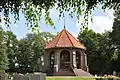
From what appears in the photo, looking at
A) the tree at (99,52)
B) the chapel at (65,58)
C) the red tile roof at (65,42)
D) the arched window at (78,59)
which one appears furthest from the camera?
the tree at (99,52)

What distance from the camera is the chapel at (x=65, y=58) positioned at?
3931cm

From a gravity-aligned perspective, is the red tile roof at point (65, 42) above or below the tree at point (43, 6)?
above

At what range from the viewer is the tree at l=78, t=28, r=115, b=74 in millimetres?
58500

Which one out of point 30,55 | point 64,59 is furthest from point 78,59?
point 30,55

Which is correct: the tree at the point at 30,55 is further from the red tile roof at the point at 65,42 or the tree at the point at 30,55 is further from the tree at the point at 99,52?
the red tile roof at the point at 65,42

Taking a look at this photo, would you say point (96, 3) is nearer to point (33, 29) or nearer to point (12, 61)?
point (33, 29)

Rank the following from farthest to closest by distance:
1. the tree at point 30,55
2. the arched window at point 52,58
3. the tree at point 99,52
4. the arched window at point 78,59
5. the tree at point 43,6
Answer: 1. the tree at point 30,55
2. the tree at point 99,52
3. the arched window at point 78,59
4. the arched window at point 52,58
5. the tree at point 43,6

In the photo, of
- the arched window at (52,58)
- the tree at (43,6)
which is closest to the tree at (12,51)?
the arched window at (52,58)

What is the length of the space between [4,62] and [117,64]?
23379 mm

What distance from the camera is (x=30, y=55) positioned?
2675 inches

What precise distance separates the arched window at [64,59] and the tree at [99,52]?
16869 mm

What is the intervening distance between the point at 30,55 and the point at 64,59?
2708 cm

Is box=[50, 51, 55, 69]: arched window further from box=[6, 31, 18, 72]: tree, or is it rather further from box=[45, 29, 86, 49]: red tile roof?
box=[6, 31, 18, 72]: tree

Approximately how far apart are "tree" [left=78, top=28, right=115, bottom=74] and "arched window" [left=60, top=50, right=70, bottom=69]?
16.9m
